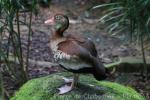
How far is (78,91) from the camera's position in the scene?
468cm

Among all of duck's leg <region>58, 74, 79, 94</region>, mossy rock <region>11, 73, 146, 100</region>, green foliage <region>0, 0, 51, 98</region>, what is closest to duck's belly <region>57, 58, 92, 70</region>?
duck's leg <region>58, 74, 79, 94</region>

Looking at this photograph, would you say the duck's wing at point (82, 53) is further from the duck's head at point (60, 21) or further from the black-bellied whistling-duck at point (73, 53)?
the duck's head at point (60, 21)

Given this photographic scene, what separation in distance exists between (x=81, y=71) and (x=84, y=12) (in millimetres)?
8055

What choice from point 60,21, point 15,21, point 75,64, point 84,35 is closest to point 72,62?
point 75,64

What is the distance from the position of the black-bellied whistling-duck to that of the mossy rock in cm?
32

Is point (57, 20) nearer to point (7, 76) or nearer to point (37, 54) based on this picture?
point (7, 76)

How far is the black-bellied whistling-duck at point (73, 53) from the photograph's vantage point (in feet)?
→ 13.9

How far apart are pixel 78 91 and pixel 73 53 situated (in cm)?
57

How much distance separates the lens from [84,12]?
482 inches

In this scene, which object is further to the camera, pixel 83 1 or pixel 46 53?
pixel 83 1

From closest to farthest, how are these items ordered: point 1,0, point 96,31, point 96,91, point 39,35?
point 96,91, point 1,0, point 39,35, point 96,31

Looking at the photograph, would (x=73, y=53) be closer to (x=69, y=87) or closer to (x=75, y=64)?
(x=75, y=64)

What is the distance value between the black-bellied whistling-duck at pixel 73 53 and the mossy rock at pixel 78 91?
0.32 meters

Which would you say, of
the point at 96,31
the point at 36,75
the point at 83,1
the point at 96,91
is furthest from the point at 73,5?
the point at 96,91
